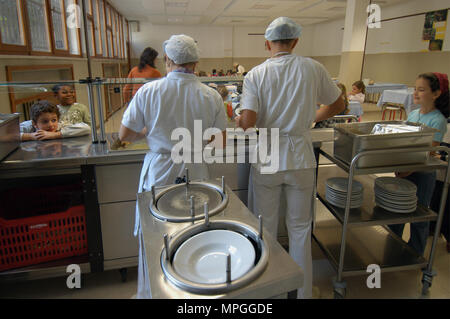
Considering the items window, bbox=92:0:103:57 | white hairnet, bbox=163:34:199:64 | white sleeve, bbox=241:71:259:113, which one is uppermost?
window, bbox=92:0:103:57

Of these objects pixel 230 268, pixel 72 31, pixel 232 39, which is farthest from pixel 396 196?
pixel 232 39

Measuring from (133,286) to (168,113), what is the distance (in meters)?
1.17

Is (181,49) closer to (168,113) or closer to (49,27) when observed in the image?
(168,113)

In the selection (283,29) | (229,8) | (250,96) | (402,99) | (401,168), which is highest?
(229,8)

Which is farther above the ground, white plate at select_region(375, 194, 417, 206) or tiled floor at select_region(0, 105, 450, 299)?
→ white plate at select_region(375, 194, 417, 206)

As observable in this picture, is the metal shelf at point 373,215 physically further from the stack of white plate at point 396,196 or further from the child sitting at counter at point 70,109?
the child sitting at counter at point 70,109

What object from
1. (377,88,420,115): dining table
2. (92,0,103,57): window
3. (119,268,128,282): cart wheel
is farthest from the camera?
(92,0,103,57): window

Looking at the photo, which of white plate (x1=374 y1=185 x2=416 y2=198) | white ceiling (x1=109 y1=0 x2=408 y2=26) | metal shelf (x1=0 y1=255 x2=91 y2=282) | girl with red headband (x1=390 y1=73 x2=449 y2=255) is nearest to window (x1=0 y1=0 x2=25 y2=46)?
metal shelf (x1=0 y1=255 x2=91 y2=282)

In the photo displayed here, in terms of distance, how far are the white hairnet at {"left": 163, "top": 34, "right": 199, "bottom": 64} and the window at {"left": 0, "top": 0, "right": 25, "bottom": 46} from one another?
2284 millimetres

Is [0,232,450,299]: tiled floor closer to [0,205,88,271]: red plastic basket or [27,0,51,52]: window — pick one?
[0,205,88,271]: red plastic basket

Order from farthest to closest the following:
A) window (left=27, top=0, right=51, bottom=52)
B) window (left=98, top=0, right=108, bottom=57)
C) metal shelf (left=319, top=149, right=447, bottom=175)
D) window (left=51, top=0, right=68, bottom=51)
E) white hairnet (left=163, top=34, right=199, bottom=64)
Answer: window (left=98, top=0, right=108, bottom=57), window (left=51, top=0, right=68, bottom=51), window (left=27, top=0, right=51, bottom=52), metal shelf (left=319, top=149, right=447, bottom=175), white hairnet (left=163, top=34, right=199, bottom=64)

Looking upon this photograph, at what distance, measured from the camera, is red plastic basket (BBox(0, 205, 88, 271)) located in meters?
1.64

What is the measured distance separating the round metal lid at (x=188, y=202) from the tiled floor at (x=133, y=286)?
2.74ft

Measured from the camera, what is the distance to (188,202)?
96cm
